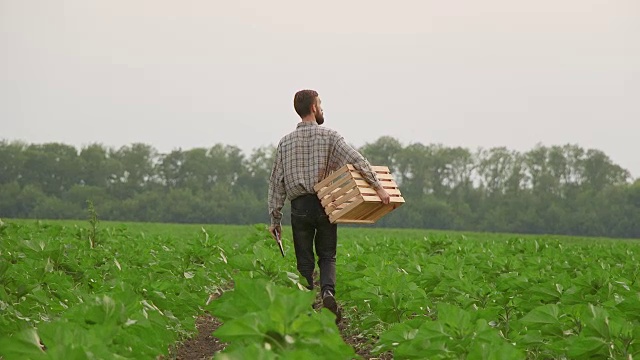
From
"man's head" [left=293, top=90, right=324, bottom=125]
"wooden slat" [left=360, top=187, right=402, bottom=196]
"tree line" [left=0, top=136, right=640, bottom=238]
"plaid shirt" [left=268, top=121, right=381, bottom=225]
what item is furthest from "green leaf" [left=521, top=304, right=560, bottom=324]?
"tree line" [left=0, top=136, right=640, bottom=238]

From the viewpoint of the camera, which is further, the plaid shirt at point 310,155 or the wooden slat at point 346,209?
the plaid shirt at point 310,155

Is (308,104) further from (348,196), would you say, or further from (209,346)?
(209,346)

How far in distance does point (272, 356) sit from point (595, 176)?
83306mm

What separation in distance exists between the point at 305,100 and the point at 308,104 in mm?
44

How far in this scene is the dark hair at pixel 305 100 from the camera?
708 cm

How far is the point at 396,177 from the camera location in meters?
80.5

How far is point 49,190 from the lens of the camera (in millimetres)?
79562

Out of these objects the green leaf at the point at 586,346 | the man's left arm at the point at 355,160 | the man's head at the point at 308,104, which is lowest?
the green leaf at the point at 586,346

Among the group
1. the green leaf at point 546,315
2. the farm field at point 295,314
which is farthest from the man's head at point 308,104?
the green leaf at point 546,315

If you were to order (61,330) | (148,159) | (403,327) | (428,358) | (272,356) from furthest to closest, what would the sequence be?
(148,159), (403,327), (428,358), (61,330), (272,356)

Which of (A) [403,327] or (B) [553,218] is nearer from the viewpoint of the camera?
(A) [403,327]

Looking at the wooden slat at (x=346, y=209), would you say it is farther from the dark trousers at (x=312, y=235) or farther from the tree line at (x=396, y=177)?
the tree line at (x=396, y=177)

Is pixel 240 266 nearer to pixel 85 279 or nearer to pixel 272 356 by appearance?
pixel 85 279

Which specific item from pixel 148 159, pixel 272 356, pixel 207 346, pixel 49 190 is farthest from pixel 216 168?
pixel 272 356
